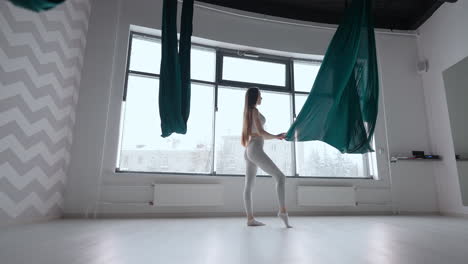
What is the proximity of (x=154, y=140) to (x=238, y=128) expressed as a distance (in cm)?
111

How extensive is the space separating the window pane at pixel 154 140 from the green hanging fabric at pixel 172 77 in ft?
3.95

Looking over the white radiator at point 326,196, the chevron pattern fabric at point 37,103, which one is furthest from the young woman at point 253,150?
the chevron pattern fabric at point 37,103

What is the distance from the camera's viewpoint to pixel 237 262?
1.09 metres

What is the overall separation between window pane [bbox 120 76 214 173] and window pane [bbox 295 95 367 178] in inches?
51.3

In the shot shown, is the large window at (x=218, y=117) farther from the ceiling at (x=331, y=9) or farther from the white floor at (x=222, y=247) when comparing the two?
the white floor at (x=222, y=247)

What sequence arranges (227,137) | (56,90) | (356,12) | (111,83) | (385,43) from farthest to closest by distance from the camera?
(385,43)
(227,137)
(111,83)
(56,90)
(356,12)

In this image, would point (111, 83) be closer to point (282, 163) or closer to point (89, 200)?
point (89, 200)

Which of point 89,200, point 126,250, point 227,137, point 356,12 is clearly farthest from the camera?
point 227,137

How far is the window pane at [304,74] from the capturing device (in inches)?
152

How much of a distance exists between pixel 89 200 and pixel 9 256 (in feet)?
5.47

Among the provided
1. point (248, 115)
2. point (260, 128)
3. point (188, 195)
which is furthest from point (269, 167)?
point (188, 195)

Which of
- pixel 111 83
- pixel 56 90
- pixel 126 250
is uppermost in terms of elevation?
pixel 111 83

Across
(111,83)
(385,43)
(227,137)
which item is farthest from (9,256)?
(385,43)

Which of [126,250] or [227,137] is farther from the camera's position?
[227,137]
